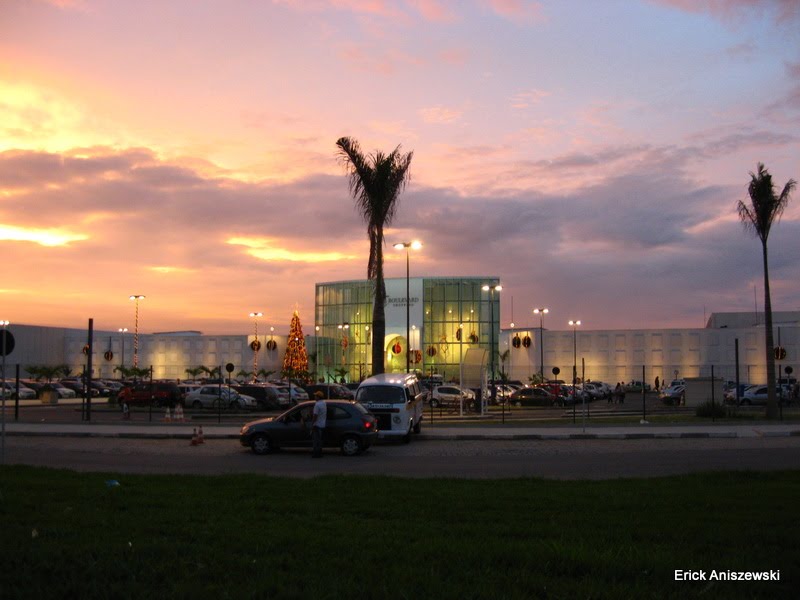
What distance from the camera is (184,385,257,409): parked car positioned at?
4875cm

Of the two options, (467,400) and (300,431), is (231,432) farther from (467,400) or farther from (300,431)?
(467,400)

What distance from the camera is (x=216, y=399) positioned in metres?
49.9

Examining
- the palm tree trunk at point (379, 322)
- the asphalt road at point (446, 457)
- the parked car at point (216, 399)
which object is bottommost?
the asphalt road at point (446, 457)

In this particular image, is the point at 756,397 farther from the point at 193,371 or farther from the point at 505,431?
the point at 193,371

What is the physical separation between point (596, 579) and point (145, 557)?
13.2 ft

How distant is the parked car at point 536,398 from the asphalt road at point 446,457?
28884 millimetres

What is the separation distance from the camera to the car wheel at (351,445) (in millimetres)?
23062

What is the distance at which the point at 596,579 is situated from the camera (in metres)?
7.12

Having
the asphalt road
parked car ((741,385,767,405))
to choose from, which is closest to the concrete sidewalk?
the asphalt road

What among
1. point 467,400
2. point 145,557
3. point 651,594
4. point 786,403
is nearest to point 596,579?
point 651,594

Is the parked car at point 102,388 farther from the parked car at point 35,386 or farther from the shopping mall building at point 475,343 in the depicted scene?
the shopping mall building at point 475,343

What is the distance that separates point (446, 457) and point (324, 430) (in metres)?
3.53

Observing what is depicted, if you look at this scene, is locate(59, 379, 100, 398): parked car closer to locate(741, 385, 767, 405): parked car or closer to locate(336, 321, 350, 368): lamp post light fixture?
locate(336, 321, 350, 368): lamp post light fixture

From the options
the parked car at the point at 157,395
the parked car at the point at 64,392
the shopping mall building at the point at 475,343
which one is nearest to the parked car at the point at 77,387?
the parked car at the point at 64,392
